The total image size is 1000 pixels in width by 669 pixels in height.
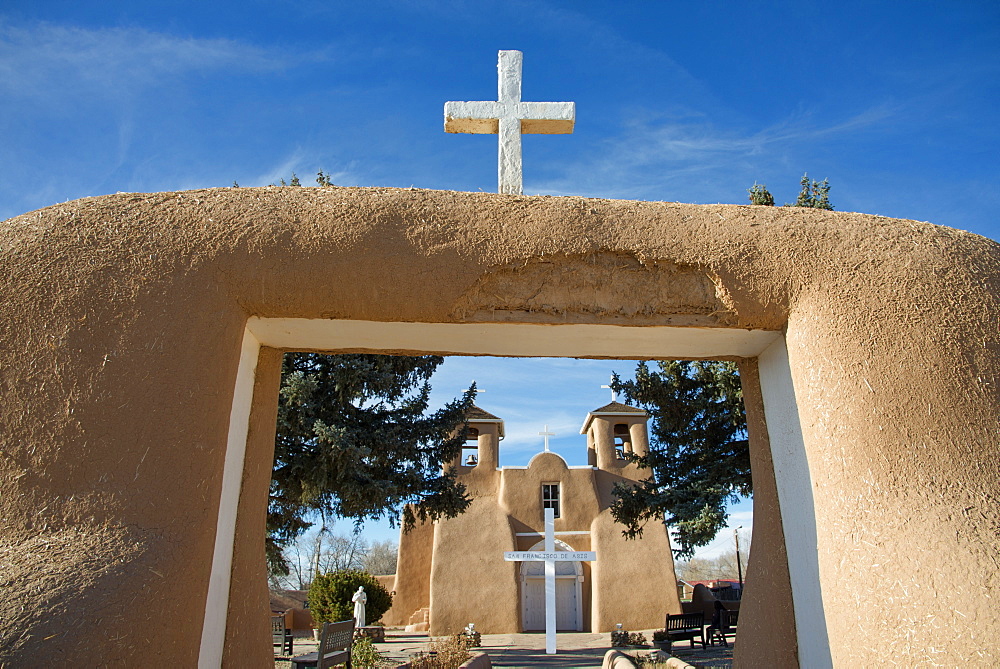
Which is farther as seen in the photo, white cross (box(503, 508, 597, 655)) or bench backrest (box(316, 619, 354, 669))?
white cross (box(503, 508, 597, 655))

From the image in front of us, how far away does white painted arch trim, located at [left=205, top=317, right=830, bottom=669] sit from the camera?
4.19 m

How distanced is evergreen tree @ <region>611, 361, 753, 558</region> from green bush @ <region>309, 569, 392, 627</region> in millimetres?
7606

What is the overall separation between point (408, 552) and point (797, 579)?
16692mm

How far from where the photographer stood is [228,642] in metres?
4.12

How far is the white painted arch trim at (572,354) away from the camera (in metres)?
4.19

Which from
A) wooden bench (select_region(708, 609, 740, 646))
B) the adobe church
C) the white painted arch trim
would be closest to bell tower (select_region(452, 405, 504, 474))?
the adobe church

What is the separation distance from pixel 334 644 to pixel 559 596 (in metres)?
12.4

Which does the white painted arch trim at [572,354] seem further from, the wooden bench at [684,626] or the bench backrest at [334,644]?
the wooden bench at [684,626]

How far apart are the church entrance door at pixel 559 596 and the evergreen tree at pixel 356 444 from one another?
8918mm

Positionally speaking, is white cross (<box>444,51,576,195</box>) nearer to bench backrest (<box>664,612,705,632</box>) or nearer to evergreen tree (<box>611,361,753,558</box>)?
evergreen tree (<box>611,361,753,558</box>)

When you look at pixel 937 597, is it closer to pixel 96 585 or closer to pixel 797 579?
pixel 797 579

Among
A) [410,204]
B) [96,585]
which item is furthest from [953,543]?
[96,585]

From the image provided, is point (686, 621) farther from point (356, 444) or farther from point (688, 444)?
point (356, 444)

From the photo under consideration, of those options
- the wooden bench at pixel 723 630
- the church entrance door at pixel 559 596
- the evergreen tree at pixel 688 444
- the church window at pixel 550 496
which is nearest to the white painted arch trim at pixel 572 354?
the evergreen tree at pixel 688 444
